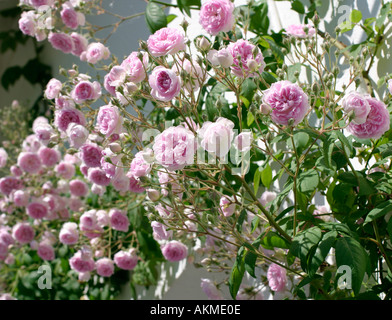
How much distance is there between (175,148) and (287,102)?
0.20 metres

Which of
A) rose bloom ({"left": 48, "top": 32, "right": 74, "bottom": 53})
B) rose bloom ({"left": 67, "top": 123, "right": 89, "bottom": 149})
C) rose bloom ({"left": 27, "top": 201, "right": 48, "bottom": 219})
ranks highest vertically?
rose bloom ({"left": 48, "top": 32, "right": 74, "bottom": 53})

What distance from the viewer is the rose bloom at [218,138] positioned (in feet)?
2.60

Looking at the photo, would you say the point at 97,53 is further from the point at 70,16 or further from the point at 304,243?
the point at 304,243

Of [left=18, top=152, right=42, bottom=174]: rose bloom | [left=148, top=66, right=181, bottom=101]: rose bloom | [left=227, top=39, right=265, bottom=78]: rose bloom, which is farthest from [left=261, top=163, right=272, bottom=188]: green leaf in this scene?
[left=18, top=152, right=42, bottom=174]: rose bloom

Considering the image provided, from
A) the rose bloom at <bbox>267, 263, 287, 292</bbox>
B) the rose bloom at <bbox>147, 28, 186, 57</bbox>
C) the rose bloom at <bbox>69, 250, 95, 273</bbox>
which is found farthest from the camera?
the rose bloom at <bbox>69, 250, 95, 273</bbox>

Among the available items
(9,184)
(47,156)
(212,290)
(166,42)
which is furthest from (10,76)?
(166,42)

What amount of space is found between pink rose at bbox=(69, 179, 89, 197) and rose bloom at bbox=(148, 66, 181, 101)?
1.26 meters

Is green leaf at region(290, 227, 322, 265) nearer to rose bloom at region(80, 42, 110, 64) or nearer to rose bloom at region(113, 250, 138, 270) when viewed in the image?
rose bloom at region(80, 42, 110, 64)

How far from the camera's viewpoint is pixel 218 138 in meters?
0.79

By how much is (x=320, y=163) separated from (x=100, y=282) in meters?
1.41

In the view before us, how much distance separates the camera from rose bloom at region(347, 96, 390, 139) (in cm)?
87

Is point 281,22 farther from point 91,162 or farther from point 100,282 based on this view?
point 100,282

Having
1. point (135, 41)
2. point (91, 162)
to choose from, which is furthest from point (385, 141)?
point (135, 41)

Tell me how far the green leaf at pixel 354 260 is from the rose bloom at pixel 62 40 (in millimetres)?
1209
